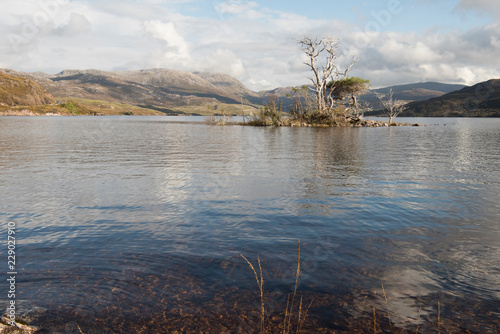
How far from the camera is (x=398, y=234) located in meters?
10.8

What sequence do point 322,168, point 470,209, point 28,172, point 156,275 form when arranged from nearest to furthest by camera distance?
point 156,275, point 470,209, point 28,172, point 322,168

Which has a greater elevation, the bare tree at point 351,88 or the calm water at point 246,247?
the bare tree at point 351,88

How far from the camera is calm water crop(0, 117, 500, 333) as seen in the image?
6.58 meters

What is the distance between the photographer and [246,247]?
9633 millimetres

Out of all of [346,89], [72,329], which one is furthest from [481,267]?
[346,89]

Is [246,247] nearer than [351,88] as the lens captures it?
Yes

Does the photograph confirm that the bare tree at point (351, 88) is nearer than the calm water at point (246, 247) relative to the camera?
No

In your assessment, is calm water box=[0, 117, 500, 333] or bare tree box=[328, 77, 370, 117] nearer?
calm water box=[0, 117, 500, 333]

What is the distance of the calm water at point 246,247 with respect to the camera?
6.58 metres

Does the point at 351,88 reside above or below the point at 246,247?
above

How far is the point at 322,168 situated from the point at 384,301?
707 inches

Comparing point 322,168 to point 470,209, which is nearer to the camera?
point 470,209

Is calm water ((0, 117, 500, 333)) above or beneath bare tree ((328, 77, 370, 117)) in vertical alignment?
beneath

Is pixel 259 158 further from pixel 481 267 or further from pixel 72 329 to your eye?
pixel 72 329
